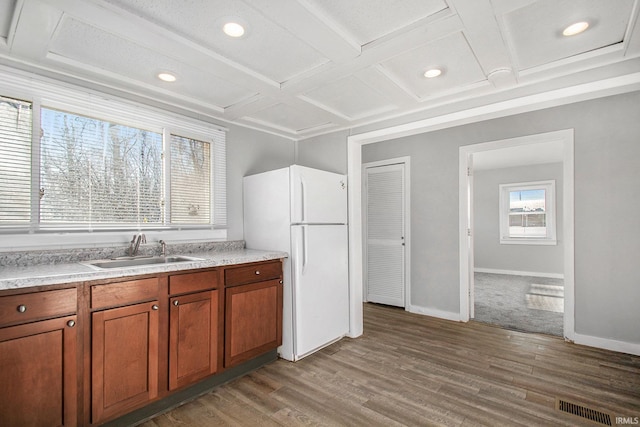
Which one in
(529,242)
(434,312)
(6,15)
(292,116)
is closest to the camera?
(6,15)

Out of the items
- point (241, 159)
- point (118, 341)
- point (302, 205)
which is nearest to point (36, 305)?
point (118, 341)

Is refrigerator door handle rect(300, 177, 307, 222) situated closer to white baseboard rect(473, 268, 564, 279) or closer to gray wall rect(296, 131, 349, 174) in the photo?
gray wall rect(296, 131, 349, 174)

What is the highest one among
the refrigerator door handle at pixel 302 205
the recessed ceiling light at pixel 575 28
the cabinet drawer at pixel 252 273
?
the recessed ceiling light at pixel 575 28

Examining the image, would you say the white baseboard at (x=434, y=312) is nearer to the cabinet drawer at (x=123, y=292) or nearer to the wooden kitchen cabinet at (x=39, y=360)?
the cabinet drawer at (x=123, y=292)

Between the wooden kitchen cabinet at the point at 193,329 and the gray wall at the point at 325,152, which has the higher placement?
the gray wall at the point at 325,152

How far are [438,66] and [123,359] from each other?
2789 mm

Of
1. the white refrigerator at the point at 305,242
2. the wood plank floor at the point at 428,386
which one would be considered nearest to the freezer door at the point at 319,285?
the white refrigerator at the point at 305,242

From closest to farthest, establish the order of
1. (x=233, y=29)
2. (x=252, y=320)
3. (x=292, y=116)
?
1. (x=233, y=29)
2. (x=252, y=320)
3. (x=292, y=116)

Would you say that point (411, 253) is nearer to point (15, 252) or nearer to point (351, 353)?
point (351, 353)

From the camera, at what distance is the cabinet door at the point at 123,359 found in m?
1.77

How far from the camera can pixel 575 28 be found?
183 centimetres

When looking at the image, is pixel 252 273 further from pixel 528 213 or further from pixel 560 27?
pixel 528 213

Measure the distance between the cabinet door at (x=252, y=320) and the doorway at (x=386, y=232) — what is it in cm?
217

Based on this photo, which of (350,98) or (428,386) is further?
(350,98)
